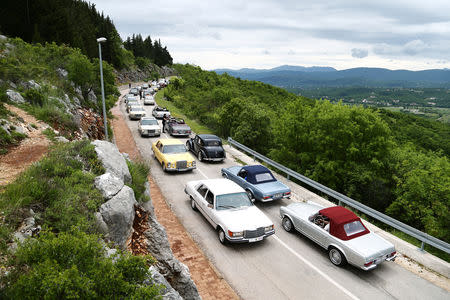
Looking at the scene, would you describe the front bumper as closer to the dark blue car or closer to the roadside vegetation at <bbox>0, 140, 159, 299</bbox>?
the dark blue car

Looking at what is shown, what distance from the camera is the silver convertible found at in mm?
7531

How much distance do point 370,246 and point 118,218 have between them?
7.24 m

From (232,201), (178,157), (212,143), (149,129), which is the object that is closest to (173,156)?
(178,157)

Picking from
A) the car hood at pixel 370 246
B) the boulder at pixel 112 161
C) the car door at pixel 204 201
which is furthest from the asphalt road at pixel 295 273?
the boulder at pixel 112 161

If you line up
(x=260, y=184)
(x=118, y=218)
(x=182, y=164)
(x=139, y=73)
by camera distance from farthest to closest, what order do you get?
(x=139, y=73) → (x=182, y=164) → (x=260, y=184) → (x=118, y=218)

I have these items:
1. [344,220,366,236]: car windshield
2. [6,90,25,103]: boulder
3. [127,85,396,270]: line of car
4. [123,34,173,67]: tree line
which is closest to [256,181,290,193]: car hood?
[127,85,396,270]: line of car

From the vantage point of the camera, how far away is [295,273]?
24.9 ft

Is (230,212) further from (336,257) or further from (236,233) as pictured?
(336,257)

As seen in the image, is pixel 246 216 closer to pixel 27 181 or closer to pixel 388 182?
pixel 27 181

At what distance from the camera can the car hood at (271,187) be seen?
1148 cm

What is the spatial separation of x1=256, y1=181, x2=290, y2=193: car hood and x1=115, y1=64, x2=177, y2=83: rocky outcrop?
66268 millimetres

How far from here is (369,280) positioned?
24.6ft

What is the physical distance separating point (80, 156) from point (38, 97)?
967 cm

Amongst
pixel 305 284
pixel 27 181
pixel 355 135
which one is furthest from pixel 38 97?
pixel 355 135
